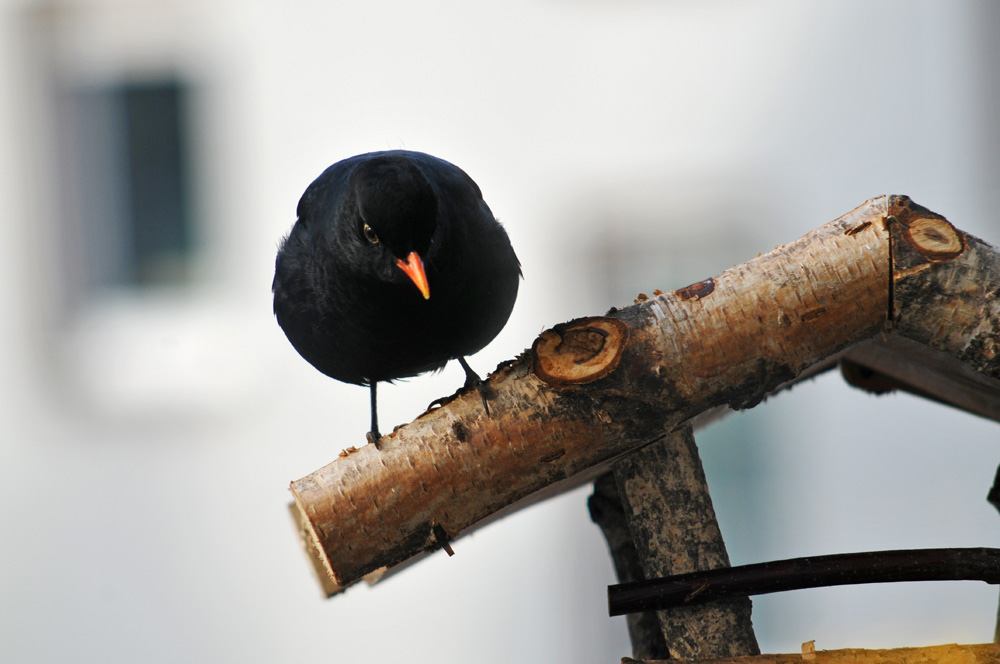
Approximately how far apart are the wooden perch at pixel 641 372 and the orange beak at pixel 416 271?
272mm

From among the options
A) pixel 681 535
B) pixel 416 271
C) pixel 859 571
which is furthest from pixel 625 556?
pixel 416 271

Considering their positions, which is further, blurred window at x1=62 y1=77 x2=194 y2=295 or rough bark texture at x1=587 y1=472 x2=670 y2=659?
blurred window at x1=62 y1=77 x2=194 y2=295

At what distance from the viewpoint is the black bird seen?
1302mm

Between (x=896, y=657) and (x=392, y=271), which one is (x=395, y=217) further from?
(x=896, y=657)

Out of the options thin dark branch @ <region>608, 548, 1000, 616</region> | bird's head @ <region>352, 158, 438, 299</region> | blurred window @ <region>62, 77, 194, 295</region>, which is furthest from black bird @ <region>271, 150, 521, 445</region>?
blurred window @ <region>62, 77, 194, 295</region>

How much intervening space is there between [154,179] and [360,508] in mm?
3525

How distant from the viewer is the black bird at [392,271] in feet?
4.27

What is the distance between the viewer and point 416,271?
129 cm

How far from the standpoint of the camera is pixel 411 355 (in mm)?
1470

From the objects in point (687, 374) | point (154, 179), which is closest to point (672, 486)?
point (687, 374)

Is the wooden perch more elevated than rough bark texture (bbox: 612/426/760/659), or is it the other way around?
the wooden perch

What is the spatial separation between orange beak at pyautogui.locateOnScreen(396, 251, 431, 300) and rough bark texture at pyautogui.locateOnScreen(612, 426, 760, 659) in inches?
15.3

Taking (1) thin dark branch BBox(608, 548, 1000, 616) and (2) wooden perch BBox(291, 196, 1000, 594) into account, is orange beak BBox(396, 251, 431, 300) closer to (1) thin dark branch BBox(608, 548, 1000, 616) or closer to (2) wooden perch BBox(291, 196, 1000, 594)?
(2) wooden perch BBox(291, 196, 1000, 594)

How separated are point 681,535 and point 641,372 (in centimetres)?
26
